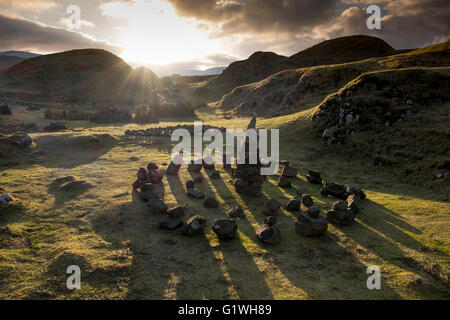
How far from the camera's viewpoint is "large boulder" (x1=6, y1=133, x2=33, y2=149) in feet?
45.5

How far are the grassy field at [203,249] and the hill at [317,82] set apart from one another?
2224 centimetres

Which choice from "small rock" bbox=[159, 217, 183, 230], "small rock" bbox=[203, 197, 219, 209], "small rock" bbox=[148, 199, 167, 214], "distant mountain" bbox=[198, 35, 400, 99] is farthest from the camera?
"distant mountain" bbox=[198, 35, 400, 99]

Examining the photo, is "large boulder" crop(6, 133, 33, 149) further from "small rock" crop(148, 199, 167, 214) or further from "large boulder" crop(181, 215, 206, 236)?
"large boulder" crop(181, 215, 206, 236)

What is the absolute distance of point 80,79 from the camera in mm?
65750

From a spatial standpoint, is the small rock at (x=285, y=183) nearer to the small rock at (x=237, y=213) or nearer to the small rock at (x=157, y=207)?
the small rock at (x=237, y=213)

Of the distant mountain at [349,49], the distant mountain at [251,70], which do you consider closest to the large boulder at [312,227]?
the distant mountain at [251,70]

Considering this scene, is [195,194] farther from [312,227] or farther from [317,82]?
[317,82]

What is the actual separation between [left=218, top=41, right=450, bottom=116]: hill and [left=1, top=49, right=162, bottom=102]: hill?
29.2m

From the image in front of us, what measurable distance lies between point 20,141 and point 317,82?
31.3m

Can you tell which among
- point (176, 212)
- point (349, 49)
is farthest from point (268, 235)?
point (349, 49)

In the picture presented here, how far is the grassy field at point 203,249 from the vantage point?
4891 mm

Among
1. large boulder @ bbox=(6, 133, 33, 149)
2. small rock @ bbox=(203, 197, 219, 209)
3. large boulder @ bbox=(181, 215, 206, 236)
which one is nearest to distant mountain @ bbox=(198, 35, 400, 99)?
large boulder @ bbox=(6, 133, 33, 149)

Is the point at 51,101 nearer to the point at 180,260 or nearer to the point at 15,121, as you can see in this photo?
the point at 15,121
